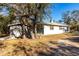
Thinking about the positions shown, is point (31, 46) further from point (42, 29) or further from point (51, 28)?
point (51, 28)

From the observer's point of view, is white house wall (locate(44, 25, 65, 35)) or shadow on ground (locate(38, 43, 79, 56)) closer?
shadow on ground (locate(38, 43, 79, 56))

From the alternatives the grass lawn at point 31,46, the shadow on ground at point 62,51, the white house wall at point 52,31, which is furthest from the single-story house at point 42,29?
the shadow on ground at point 62,51

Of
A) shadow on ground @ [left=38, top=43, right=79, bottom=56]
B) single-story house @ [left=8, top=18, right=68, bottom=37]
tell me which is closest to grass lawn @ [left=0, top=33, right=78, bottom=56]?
shadow on ground @ [left=38, top=43, right=79, bottom=56]

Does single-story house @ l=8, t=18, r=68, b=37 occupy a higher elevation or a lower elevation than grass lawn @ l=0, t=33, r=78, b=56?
higher

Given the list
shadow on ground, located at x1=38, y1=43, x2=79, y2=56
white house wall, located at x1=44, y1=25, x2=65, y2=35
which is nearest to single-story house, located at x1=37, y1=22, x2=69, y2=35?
white house wall, located at x1=44, y1=25, x2=65, y2=35

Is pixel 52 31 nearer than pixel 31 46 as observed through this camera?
No

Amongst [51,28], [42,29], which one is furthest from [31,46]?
[51,28]

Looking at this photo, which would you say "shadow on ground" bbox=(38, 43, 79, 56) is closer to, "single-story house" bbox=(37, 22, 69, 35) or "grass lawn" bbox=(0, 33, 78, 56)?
"grass lawn" bbox=(0, 33, 78, 56)

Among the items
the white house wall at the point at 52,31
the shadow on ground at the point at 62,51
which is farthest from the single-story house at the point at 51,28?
the shadow on ground at the point at 62,51

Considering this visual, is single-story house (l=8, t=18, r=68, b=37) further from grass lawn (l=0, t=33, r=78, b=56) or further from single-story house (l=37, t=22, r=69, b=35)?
grass lawn (l=0, t=33, r=78, b=56)

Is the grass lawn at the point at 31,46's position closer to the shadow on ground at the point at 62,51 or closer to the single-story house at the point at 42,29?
the shadow on ground at the point at 62,51

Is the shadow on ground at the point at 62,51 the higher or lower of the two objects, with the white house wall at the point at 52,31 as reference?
lower

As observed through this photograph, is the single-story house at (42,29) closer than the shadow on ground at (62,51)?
No

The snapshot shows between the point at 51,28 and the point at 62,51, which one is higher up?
the point at 51,28
